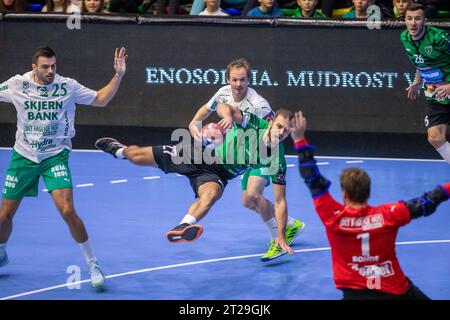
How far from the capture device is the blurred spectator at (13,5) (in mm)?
15977

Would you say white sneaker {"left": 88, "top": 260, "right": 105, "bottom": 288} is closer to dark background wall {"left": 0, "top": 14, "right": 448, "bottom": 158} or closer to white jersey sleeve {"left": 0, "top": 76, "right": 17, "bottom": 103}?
white jersey sleeve {"left": 0, "top": 76, "right": 17, "bottom": 103}

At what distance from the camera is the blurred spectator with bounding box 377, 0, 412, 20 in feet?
49.3

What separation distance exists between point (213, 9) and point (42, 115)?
7.31 metres

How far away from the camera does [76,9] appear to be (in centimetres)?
1588

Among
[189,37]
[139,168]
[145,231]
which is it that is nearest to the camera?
[145,231]

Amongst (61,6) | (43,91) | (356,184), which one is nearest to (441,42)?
(43,91)

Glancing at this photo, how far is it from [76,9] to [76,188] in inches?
178

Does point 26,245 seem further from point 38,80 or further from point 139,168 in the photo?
point 139,168

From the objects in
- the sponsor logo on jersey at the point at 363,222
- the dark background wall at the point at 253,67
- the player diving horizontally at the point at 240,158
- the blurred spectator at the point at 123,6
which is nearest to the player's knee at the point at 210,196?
the player diving horizontally at the point at 240,158

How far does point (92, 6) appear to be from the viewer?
15.8m

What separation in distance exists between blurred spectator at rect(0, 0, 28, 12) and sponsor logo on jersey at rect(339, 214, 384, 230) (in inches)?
434

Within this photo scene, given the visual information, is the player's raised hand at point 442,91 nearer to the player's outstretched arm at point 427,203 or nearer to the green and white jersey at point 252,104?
the green and white jersey at point 252,104

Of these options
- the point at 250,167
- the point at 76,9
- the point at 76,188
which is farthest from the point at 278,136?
the point at 76,9

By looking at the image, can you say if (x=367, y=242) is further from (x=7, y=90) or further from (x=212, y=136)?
(x=7, y=90)
